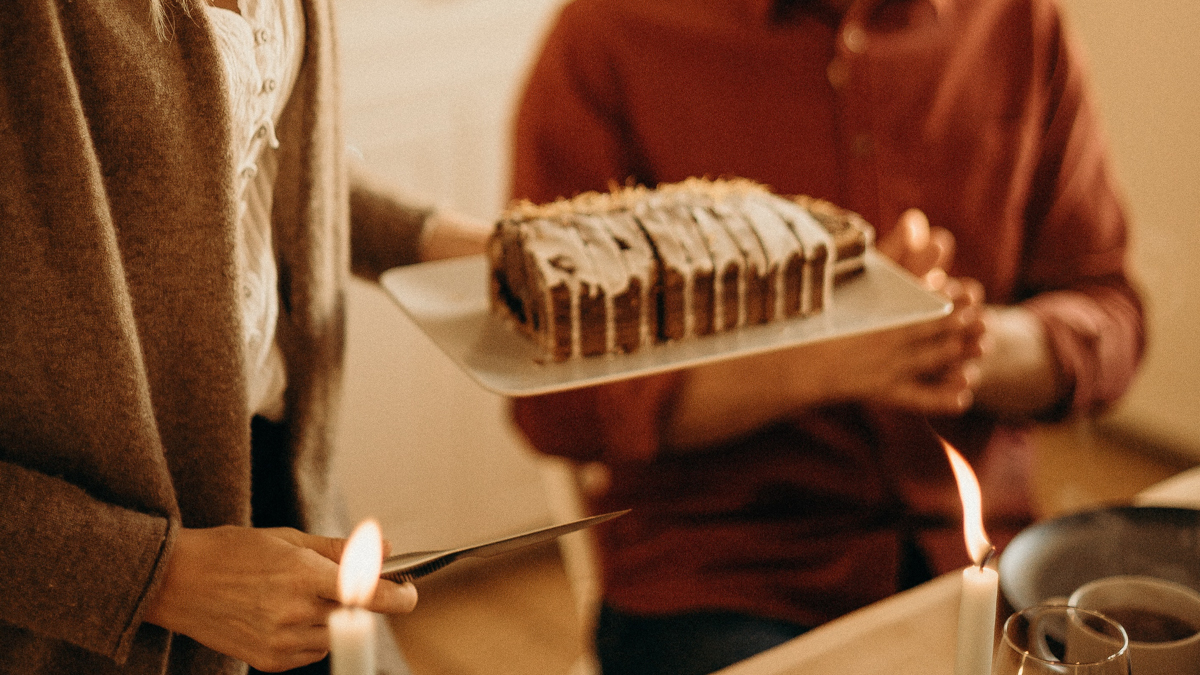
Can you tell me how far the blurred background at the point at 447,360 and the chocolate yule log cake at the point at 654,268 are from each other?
1049mm

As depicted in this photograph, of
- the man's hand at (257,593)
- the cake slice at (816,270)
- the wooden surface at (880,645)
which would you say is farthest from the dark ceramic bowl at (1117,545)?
the man's hand at (257,593)

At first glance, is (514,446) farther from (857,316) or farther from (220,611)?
(220,611)

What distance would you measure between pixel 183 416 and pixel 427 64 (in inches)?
59.0

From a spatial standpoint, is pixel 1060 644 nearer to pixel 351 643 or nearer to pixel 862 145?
pixel 351 643

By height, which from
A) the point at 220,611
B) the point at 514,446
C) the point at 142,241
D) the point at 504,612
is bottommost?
the point at 504,612

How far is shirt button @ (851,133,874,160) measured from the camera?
1.27 m

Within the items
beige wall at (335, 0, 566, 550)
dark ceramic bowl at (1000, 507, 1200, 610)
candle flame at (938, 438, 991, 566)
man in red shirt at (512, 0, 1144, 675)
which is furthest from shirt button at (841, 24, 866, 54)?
beige wall at (335, 0, 566, 550)

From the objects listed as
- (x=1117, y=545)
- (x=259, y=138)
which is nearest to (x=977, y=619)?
(x=1117, y=545)

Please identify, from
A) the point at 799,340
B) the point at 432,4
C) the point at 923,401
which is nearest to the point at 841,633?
the point at 799,340

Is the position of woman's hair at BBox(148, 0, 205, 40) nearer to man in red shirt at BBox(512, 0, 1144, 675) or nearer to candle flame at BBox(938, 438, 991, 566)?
candle flame at BBox(938, 438, 991, 566)

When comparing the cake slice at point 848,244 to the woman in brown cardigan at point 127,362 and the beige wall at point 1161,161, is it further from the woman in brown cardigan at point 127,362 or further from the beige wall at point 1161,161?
the beige wall at point 1161,161

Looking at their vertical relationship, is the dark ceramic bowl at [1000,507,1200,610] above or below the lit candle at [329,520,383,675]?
below

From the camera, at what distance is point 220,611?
0.65m

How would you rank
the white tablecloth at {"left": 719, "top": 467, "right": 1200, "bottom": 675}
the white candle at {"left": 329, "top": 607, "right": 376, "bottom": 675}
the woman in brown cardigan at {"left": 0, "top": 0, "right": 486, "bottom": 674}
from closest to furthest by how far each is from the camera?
the white candle at {"left": 329, "top": 607, "right": 376, "bottom": 675} → the woman in brown cardigan at {"left": 0, "top": 0, "right": 486, "bottom": 674} → the white tablecloth at {"left": 719, "top": 467, "right": 1200, "bottom": 675}
